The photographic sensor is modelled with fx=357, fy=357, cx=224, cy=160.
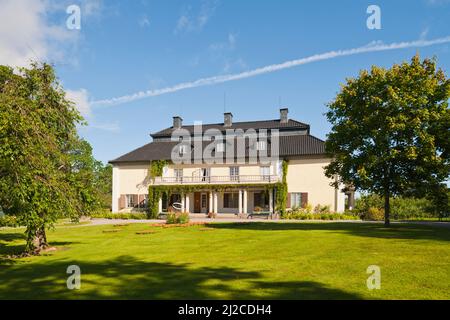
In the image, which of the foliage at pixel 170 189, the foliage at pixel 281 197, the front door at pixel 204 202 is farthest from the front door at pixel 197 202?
the foliage at pixel 281 197

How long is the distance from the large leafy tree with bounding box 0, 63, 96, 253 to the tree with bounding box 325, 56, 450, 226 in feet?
46.3

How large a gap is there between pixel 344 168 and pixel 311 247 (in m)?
8.92

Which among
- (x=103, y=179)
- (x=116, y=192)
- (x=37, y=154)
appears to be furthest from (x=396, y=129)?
(x=103, y=179)

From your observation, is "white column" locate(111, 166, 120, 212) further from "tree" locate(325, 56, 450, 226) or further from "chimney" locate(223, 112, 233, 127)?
"tree" locate(325, 56, 450, 226)

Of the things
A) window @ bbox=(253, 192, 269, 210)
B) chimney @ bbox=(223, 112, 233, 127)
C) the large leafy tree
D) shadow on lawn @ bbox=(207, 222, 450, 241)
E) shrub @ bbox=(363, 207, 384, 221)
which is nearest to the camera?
the large leafy tree

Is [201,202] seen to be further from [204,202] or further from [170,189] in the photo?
[170,189]

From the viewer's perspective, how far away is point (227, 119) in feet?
157

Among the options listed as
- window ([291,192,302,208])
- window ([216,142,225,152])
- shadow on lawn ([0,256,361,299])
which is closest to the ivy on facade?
window ([291,192,302,208])

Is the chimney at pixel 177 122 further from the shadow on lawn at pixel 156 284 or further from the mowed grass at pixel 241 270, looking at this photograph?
the shadow on lawn at pixel 156 284

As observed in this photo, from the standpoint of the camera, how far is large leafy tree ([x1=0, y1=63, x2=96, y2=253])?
9.62 meters

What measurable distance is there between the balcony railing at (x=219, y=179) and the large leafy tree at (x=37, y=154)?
24726mm

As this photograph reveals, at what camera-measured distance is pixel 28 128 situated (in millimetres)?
10133

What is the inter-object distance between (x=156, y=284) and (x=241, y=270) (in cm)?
229
